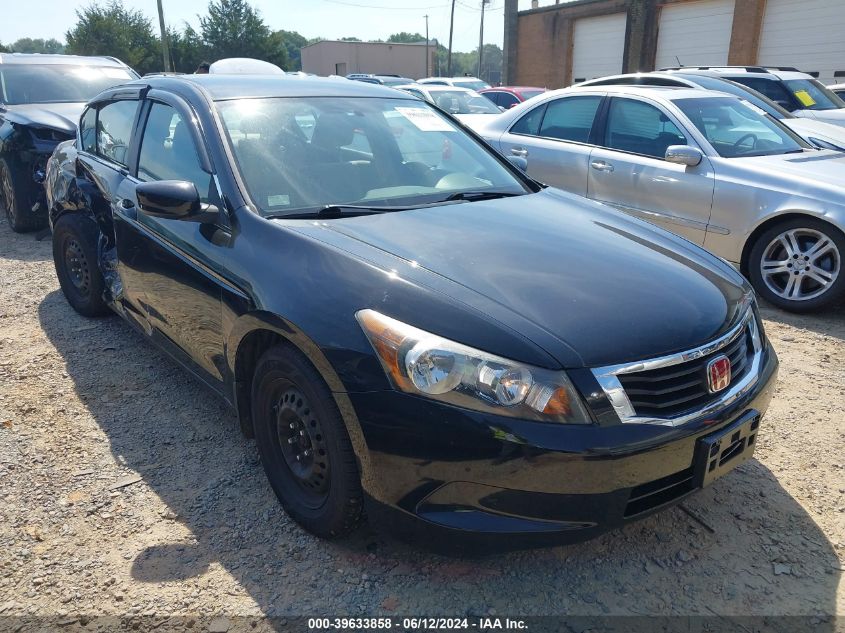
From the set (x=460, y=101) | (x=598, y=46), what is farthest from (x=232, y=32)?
(x=460, y=101)

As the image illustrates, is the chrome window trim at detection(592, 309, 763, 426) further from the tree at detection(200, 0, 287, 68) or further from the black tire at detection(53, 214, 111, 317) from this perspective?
the tree at detection(200, 0, 287, 68)

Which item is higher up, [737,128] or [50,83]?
[50,83]

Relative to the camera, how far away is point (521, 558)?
2.42 metres

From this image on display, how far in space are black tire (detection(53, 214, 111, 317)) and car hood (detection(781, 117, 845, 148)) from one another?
6.59 meters

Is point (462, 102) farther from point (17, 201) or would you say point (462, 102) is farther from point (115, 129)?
point (115, 129)

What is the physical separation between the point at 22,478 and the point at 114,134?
2.13 meters

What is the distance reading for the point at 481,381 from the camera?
1971mm

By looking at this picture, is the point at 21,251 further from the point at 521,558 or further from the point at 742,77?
the point at 742,77

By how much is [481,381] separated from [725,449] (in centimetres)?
87

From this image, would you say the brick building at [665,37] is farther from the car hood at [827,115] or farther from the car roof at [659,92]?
the car roof at [659,92]

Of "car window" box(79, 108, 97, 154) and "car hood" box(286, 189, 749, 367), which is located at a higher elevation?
"car window" box(79, 108, 97, 154)

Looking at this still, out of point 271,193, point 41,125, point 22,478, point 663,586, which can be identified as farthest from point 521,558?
point 41,125

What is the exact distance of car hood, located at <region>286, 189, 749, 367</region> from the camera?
2.09 meters

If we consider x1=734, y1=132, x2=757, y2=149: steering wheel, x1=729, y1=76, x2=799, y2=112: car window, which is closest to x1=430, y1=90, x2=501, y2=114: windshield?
x1=729, y1=76, x2=799, y2=112: car window
